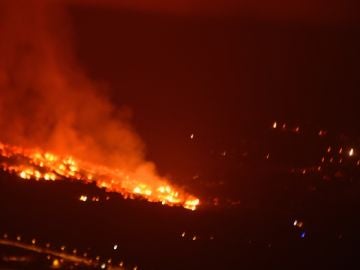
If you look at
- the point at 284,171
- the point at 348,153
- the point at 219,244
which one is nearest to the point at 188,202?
the point at 219,244

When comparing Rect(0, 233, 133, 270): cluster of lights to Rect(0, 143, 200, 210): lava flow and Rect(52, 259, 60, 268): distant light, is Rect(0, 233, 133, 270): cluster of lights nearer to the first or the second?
Rect(52, 259, 60, 268): distant light

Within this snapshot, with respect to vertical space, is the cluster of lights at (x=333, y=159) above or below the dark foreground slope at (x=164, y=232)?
above

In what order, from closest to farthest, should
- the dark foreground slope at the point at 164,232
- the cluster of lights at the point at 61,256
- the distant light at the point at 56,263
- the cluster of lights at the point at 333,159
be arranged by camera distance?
the distant light at the point at 56,263 < the cluster of lights at the point at 61,256 < the dark foreground slope at the point at 164,232 < the cluster of lights at the point at 333,159

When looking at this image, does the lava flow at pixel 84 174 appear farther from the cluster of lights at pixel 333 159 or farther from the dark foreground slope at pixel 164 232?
the cluster of lights at pixel 333 159

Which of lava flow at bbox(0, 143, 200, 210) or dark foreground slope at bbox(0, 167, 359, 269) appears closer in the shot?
dark foreground slope at bbox(0, 167, 359, 269)

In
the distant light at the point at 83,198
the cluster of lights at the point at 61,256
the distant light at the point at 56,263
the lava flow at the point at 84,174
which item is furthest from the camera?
the lava flow at the point at 84,174

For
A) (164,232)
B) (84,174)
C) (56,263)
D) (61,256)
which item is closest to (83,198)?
(164,232)

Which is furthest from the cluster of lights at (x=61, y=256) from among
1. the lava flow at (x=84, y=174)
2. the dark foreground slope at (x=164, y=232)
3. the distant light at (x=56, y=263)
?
the lava flow at (x=84, y=174)

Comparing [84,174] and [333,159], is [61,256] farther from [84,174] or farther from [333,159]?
[333,159]

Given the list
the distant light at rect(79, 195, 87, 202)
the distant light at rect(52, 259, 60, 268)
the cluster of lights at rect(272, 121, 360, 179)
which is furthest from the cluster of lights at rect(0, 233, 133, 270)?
the cluster of lights at rect(272, 121, 360, 179)
